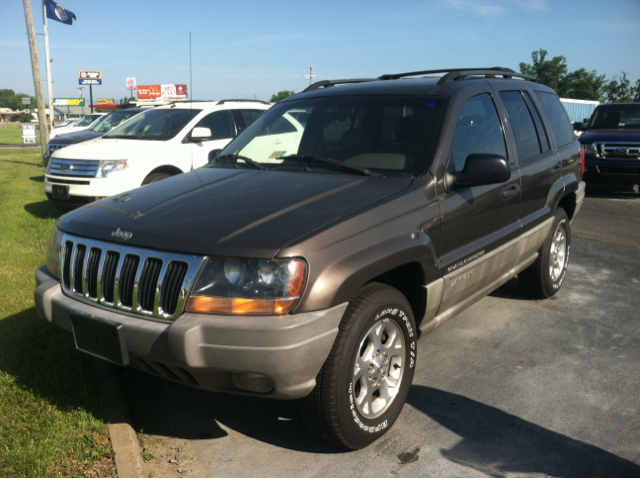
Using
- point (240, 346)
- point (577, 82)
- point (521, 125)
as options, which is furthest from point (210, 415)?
point (577, 82)

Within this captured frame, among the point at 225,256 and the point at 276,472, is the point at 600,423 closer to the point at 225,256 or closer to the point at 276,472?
the point at 276,472

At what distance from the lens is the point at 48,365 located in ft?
12.8

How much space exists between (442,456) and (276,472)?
86 centimetres

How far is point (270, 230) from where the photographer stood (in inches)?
108

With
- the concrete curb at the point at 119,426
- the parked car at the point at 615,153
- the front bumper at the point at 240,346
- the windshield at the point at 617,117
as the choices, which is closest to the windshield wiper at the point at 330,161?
the front bumper at the point at 240,346

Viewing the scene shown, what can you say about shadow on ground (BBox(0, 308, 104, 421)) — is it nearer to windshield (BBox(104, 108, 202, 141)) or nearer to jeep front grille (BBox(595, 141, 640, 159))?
windshield (BBox(104, 108, 202, 141))

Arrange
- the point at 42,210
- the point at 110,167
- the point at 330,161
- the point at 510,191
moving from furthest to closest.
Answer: the point at 42,210 < the point at 110,167 < the point at 510,191 < the point at 330,161

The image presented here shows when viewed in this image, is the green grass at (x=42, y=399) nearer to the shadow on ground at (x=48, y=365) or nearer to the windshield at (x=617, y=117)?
the shadow on ground at (x=48, y=365)

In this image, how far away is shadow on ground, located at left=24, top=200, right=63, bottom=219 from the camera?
9500mm

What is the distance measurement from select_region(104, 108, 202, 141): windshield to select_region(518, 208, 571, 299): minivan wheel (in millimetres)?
5553

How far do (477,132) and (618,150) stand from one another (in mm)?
8676

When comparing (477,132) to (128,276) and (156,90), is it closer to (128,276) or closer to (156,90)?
(128,276)

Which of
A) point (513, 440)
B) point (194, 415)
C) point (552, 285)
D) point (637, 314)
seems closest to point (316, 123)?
point (194, 415)

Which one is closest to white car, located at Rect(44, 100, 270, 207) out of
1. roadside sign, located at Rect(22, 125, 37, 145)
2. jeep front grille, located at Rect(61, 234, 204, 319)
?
jeep front grille, located at Rect(61, 234, 204, 319)
